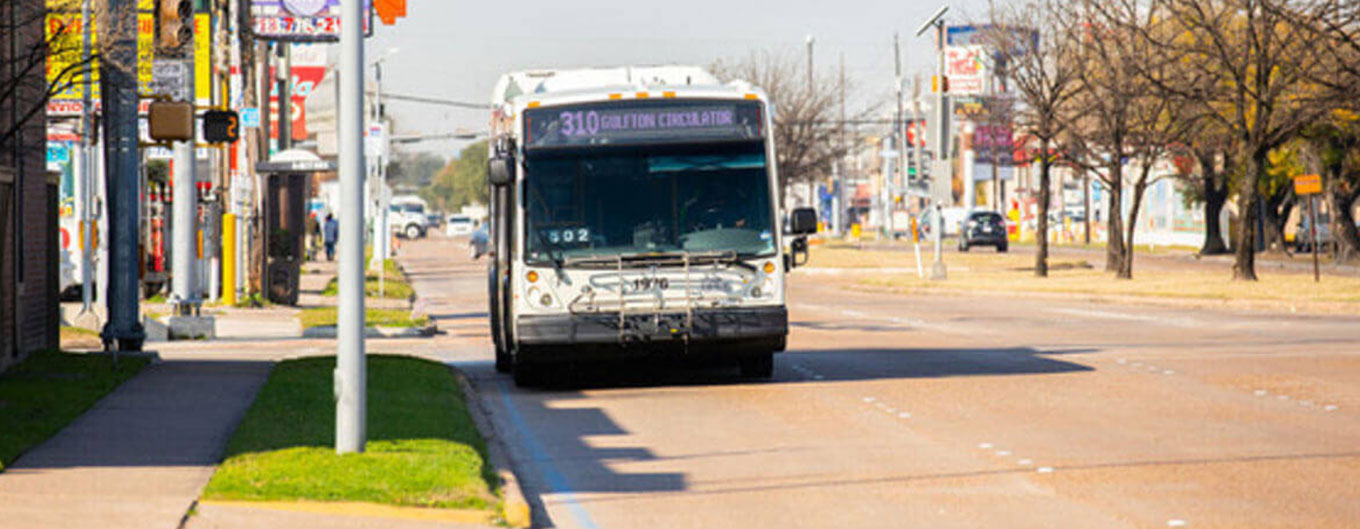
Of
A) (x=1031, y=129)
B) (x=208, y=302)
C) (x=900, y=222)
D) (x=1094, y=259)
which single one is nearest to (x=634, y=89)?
(x=208, y=302)

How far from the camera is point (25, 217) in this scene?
2019 centimetres

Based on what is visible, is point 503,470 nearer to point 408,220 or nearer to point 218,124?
point 218,124

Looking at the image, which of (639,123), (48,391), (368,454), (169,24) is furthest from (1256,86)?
(368,454)

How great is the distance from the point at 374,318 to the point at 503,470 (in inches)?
760

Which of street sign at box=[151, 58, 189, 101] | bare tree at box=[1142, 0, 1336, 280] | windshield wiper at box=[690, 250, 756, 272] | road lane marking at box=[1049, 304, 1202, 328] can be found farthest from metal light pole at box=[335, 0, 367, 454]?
bare tree at box=[1142, 0, 1336, 280]

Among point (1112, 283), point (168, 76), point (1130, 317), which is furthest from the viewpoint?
point (1112, 283)

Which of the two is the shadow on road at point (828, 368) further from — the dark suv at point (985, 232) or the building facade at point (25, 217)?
the dark suv at point (985, 232)

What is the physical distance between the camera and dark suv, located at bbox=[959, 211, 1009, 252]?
252 ft

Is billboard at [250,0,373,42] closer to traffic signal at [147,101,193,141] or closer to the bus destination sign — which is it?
traffic signal at [147,101,193,141]

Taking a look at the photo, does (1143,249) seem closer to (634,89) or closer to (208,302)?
(208,302)

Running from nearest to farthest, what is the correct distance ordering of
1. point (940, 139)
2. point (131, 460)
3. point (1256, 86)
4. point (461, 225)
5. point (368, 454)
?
point (368, 454) → point (131, 460) → point (1256, 86) → point (940, 139) → point (461, 225)

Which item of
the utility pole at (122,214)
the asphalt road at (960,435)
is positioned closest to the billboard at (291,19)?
the asphalt road at (960,435)

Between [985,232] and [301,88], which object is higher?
→ [301,88]

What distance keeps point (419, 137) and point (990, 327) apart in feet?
187
